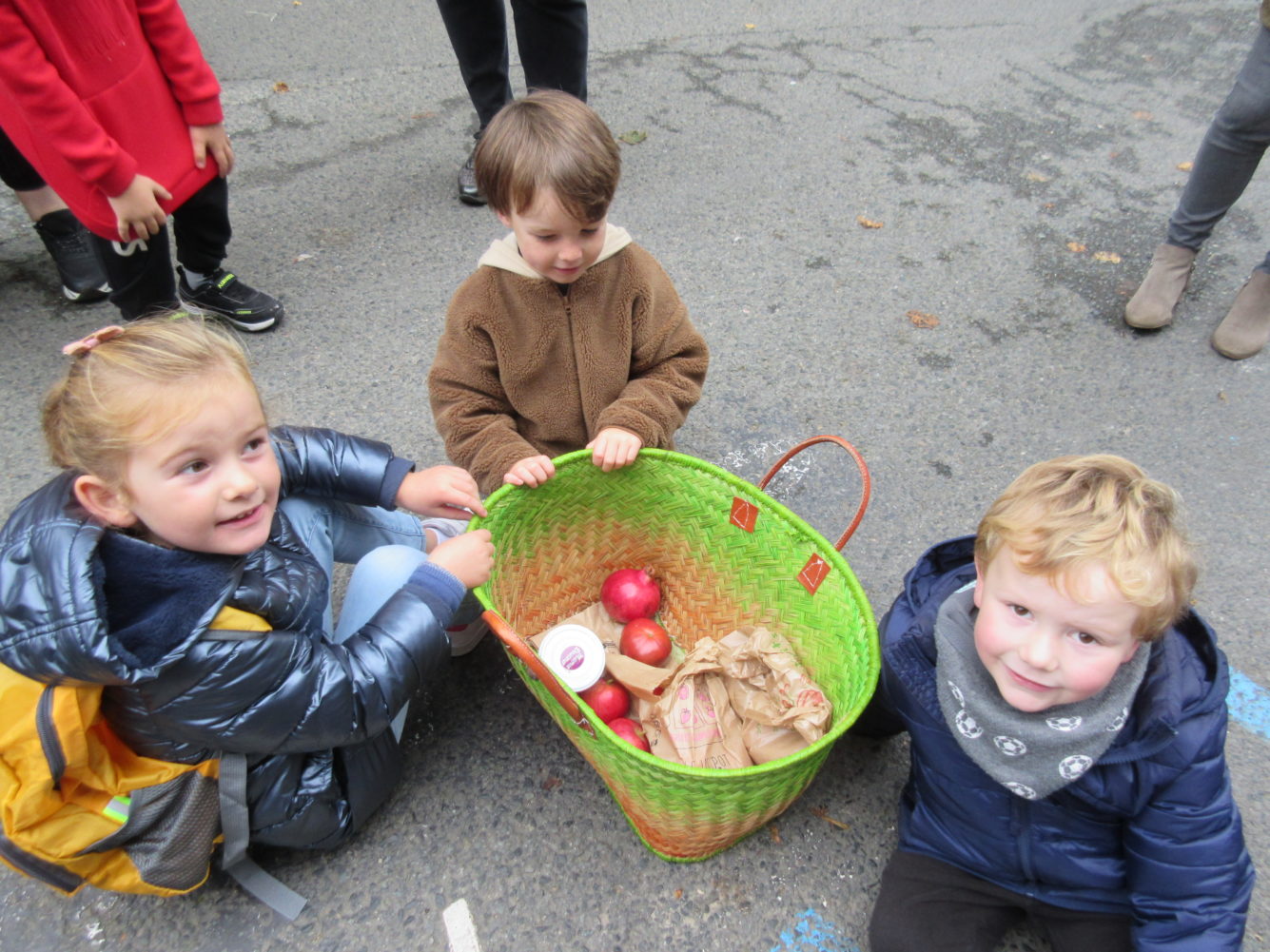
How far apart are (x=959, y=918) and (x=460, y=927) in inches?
36.3

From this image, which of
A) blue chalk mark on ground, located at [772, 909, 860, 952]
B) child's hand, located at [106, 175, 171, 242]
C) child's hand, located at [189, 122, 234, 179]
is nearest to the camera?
blue chalk mark on ground, located at [772, 909, 860, 952]

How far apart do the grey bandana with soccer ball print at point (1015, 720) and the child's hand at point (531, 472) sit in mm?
833

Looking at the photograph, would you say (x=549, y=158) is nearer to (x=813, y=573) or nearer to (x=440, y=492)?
(x=440, y=492)

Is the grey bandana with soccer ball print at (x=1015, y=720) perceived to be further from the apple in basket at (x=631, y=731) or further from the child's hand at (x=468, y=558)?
the child's hand at (x=468, y=558)

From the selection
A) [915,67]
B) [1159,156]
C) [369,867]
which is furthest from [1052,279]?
[369,867]

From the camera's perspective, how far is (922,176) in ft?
12.4

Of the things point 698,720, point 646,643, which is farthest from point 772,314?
point 698,720

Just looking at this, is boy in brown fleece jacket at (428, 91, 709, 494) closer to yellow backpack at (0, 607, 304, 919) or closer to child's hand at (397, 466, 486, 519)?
child's hand at (397, 466, 486, 519)

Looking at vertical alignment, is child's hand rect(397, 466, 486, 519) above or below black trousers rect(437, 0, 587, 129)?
below

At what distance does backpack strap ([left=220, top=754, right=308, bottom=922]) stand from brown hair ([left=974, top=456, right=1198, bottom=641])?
4.32 feet

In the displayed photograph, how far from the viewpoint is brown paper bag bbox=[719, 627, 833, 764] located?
162 cm

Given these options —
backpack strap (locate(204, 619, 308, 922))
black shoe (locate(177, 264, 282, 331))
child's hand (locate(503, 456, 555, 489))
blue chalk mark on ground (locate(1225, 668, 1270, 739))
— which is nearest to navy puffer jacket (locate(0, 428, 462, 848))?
backpack strap (locate(204, 619, 308, 922))

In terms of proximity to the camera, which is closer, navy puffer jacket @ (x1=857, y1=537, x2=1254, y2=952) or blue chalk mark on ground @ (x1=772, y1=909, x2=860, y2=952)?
navy puffer jacket @ (x1=857, y1=537, x2=1254, y2=952)

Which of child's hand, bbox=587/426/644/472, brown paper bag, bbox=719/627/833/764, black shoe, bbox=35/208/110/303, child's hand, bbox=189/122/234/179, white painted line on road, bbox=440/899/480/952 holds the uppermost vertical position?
child's hand, bbox=189/122/234/179
